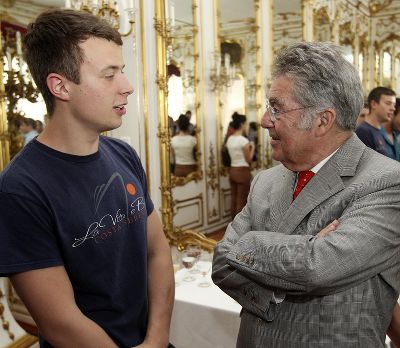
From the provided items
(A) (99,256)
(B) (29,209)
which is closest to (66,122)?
(B) (29,209)

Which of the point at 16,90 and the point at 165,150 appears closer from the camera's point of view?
the point at 16,90

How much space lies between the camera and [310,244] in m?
1.05

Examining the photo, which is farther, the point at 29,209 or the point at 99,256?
the point at 99,256

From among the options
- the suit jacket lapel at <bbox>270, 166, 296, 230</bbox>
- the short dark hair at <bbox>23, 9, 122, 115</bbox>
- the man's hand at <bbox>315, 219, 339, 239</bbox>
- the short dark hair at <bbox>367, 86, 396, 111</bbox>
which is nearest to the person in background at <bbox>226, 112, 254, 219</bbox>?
the short dark hair at <bbox>367, 86, 396, 111</bbox>

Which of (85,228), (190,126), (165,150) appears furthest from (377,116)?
(85,228)

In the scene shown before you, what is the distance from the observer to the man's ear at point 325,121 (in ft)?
3.82

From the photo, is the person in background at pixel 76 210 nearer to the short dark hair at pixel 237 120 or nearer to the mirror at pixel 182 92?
the mirror at pixel 182 92

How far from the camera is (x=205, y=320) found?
1988 mm

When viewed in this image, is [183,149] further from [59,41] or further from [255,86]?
[59,41]

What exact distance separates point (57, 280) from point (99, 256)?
0.41ft

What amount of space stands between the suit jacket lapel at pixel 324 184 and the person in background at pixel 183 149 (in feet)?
Answer: 5.80

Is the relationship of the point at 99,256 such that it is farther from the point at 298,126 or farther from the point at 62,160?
the point at 298,126

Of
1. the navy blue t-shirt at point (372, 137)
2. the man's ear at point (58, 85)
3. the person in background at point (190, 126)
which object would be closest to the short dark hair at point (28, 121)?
the person in background at point (190, 126)

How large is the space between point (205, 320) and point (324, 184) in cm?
109
